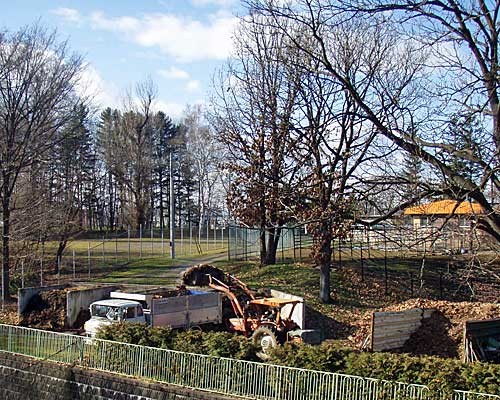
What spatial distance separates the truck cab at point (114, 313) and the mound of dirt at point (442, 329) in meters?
7.09

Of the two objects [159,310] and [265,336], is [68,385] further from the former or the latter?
[265,336]

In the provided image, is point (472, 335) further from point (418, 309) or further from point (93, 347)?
point (93, 347)

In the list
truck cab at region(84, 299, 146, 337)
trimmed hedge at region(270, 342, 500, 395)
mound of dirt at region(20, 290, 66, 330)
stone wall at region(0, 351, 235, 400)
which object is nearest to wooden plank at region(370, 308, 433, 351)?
trimmed hedge at region(270, 342, 500, 395)

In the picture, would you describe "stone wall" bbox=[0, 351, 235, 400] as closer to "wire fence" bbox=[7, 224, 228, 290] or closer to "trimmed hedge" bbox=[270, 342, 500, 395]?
"trimmed hedge" bbox=[270, 342, 500, 395]

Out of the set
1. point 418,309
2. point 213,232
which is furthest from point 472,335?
point 213,232

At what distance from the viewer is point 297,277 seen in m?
30.6

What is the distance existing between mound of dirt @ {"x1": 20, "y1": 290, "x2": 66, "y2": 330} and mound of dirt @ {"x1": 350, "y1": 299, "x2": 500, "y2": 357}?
33.1 ft

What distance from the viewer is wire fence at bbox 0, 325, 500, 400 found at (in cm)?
1048

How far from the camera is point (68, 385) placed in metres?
14.6

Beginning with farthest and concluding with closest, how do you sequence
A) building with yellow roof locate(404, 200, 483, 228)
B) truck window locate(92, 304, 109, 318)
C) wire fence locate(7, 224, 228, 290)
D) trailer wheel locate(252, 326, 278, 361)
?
wire fence locate(7, 224, 228, 290)
truck window locate(92, 304, 109, 318)
trailer wheel locate(252, 326, 278, 361)
building with yellow roof locate(404, 200, 483, 228)

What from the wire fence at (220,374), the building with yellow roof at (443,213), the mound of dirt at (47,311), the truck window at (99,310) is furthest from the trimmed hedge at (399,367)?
the mound of dirt at (47,311)

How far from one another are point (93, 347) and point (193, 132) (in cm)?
6274

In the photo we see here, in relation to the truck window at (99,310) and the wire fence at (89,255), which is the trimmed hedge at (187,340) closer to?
the truck window at (99,310)

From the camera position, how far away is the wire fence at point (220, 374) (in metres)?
10.5
